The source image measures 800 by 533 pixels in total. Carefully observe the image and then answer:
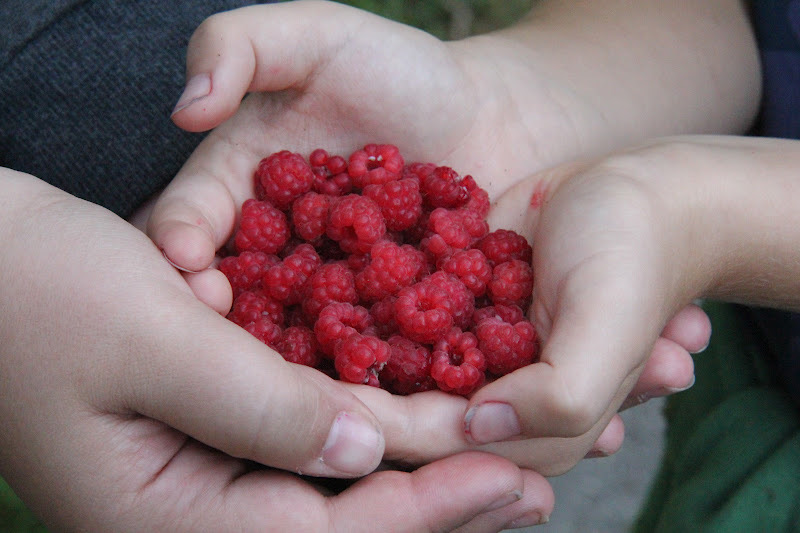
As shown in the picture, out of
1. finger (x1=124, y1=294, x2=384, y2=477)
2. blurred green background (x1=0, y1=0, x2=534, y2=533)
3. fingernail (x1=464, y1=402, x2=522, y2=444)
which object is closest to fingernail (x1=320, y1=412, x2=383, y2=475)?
finger (x1=124, y1=294, x2=384, y2=477)

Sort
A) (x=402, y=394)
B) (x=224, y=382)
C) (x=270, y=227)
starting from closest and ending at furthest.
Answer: (x=224, y=382)
(x=402, y=394)
(x=270, y=227)

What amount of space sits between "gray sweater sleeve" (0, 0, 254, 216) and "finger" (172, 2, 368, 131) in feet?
1.25

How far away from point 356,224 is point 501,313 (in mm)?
254

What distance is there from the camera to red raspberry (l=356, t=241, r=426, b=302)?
1.05 metres

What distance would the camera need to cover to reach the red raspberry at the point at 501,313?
103 cm

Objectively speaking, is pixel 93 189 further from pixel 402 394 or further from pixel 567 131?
pixel 567 131

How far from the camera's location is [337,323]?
97 centimetres

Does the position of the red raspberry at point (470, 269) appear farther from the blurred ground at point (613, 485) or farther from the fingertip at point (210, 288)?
the blurred ground at point (613, 485)

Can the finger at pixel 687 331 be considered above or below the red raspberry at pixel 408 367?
below

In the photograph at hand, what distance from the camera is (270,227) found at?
1137 mm

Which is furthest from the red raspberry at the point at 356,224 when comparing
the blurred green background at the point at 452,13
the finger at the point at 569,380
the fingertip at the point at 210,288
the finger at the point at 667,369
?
the blurred green background at the point at 452,13

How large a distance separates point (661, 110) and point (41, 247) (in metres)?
1.23

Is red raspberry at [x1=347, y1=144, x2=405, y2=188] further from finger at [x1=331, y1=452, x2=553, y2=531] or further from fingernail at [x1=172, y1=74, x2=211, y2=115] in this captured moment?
finger at [x1=331, y1=452, x2=553, y2=531]

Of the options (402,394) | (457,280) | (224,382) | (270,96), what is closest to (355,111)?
(270,96)
